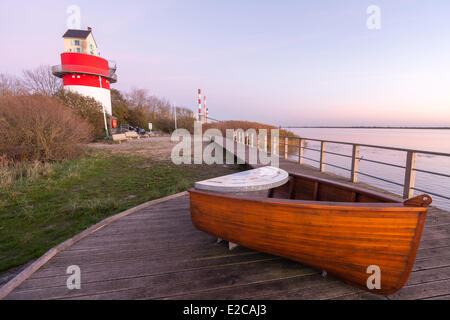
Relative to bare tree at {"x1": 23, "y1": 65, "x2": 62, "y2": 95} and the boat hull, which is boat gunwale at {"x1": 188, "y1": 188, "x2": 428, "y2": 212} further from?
bare tree at {"x1": 23, "y1": 65, "x2": 62, "y2": 95}

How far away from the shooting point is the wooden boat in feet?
4.34

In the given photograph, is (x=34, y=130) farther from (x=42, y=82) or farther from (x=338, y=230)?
(x=42, y=82)

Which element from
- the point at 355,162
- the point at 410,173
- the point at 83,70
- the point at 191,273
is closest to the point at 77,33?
the point at 83,70

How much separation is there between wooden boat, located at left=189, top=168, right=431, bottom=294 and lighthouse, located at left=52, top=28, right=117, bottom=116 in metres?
22.3

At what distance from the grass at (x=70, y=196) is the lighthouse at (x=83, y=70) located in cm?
1600

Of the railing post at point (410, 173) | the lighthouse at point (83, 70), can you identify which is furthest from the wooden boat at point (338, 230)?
the lighthouse at point (83, 70)

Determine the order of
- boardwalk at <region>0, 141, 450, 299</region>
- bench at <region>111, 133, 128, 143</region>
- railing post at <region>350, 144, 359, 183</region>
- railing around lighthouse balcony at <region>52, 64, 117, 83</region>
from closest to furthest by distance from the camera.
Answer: boardwalk at <region>0, 141, 450, 299</region>, railing post at <region>350, 144, 359, 183</region>, bench at <region>111, 133, 128, 143</region>, railing around lighthouse balcony at <region>52, 64, 117, 83</region>

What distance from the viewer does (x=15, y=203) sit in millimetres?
4371

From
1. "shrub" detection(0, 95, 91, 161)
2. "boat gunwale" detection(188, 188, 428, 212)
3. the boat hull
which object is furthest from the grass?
"boat gunwale" detection(188, 188, 428, 212)

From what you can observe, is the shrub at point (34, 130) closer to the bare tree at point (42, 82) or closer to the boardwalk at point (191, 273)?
the boardwalk at point (191, 273)

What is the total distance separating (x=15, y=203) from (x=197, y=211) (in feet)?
15.0

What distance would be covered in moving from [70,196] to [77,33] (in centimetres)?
2692
